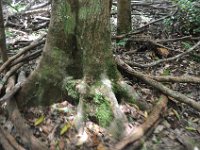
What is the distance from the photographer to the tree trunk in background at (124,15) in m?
6.58

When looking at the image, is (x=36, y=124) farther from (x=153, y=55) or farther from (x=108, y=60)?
(x=153, y=55)

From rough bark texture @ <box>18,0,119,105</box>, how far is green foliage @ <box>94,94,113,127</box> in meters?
0.26

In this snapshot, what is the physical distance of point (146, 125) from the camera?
405 cm

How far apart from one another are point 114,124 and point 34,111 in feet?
3.63

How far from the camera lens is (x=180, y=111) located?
15.1 ft

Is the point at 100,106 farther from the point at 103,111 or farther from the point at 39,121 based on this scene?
the point at 39,121

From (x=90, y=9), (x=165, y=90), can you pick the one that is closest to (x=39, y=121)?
(x=90, y=9)

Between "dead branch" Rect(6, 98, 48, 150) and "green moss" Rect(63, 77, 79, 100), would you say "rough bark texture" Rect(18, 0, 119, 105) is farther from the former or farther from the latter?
"dead branch" Rect(6, 98, 48, 150)

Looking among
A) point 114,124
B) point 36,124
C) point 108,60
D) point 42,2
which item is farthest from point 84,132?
point 42,2

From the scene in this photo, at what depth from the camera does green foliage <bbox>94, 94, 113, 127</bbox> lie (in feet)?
13.4

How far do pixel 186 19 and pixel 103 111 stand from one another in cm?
409

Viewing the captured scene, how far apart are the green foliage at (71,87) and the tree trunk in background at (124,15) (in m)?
2.73

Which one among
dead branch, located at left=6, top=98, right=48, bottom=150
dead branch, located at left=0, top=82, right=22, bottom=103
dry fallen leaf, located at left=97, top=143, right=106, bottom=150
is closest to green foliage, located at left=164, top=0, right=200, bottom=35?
dead branch, located at left=0, top=82, right=22, bottom=103

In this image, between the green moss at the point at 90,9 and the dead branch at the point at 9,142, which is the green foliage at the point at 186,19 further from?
the dead branch at the point at 9,142
